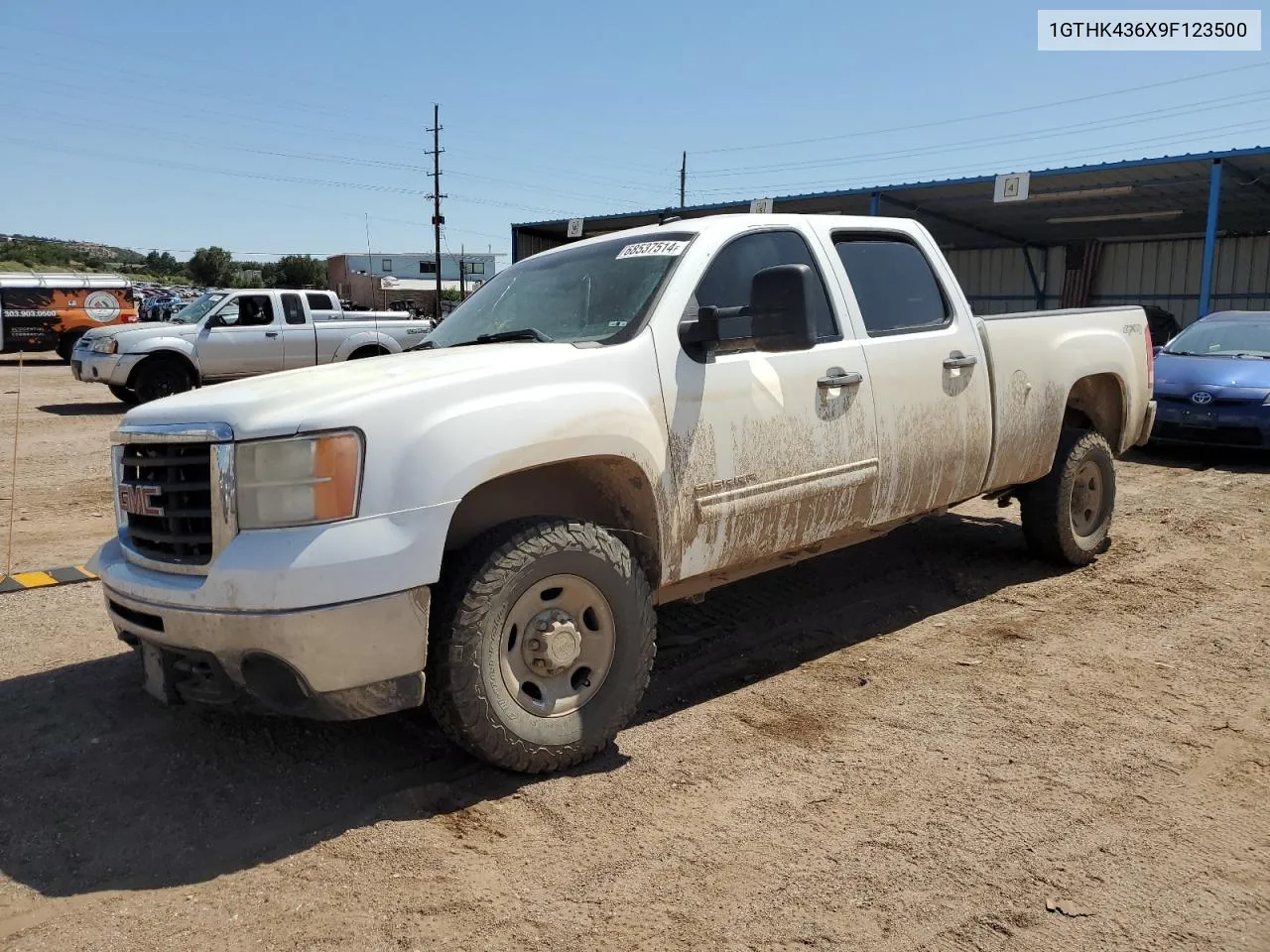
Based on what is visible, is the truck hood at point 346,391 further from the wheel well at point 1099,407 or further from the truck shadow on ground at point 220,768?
the wheel well at point 1099,407

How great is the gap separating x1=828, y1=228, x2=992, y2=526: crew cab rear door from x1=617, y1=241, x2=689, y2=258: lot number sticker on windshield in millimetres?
880

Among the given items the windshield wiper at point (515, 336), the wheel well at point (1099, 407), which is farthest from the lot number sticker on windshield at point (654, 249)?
the wheel well at point (1099, 407)

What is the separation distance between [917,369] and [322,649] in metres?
3.01

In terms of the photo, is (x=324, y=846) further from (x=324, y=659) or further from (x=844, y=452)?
(x=844, y=452)

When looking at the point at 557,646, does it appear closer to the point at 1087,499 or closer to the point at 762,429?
the point at 762,429

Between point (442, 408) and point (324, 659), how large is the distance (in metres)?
0.84

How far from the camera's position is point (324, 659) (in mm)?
3018

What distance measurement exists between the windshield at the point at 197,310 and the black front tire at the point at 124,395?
1.53m

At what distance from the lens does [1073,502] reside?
20.4 ft

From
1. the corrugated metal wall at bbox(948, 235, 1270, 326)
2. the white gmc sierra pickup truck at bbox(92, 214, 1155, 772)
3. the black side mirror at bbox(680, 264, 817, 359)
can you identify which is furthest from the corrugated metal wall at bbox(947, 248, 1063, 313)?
the black side mirror at bbox(680, 264, 817, 359)

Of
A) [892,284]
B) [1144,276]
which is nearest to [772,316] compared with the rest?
[892,284]

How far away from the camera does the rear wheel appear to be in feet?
52.0

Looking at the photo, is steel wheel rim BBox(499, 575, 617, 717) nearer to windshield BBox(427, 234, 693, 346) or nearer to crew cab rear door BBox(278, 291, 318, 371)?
windshield BBox(427, 234, 693, 346)

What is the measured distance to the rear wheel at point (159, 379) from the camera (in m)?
15.9
